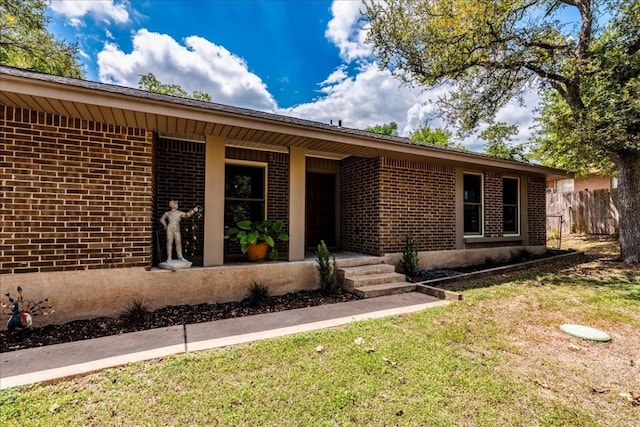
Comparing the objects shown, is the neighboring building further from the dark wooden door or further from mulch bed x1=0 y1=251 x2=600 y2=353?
mulch bed x1=0 y1=251 x2=600 y2=353

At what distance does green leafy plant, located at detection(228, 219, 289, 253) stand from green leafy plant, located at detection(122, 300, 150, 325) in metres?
1.75

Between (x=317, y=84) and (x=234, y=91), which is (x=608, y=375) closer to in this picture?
(x=317, y=84)

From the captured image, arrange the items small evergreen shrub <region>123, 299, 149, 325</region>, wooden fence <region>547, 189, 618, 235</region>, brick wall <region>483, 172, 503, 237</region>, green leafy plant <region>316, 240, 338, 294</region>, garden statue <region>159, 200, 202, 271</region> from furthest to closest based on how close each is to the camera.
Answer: wooden fence <region>547, 189, 618, 235</region> → brick wall <region>483, 172, 503, 237</region> → green leafy plant <region>316, 240, 338, 294</region> → garden statue <region>159, 200, 202, 271</region> → small evergreen shrub <region>123, 299, 149, 325</region>

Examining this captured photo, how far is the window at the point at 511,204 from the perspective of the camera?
30.0ft

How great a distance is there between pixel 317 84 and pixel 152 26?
28.7 ft

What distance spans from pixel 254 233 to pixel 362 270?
222 cm

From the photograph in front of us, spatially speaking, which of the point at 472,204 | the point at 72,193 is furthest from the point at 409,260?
the point at 72,193

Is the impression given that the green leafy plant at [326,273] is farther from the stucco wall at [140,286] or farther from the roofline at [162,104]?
the roofline at [162,104]

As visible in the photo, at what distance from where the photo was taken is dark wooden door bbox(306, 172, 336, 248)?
→ 793 cm

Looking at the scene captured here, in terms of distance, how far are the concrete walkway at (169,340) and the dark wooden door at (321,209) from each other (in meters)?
3.43

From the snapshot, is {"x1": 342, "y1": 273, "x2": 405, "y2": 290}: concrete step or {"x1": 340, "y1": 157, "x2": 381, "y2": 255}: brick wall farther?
{"x1": 340, "y1": 157, "x2": 381, "y2": 255}: brick wall

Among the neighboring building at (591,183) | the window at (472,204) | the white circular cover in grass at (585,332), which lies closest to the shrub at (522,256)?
the window at (472,204)

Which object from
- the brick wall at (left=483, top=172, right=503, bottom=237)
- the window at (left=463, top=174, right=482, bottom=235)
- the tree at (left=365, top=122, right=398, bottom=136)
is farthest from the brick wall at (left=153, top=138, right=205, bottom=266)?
the tree at (left=365, top=122, right=398, bottom=136)

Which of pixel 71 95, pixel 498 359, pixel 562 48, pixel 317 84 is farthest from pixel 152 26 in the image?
pixel 498 359
